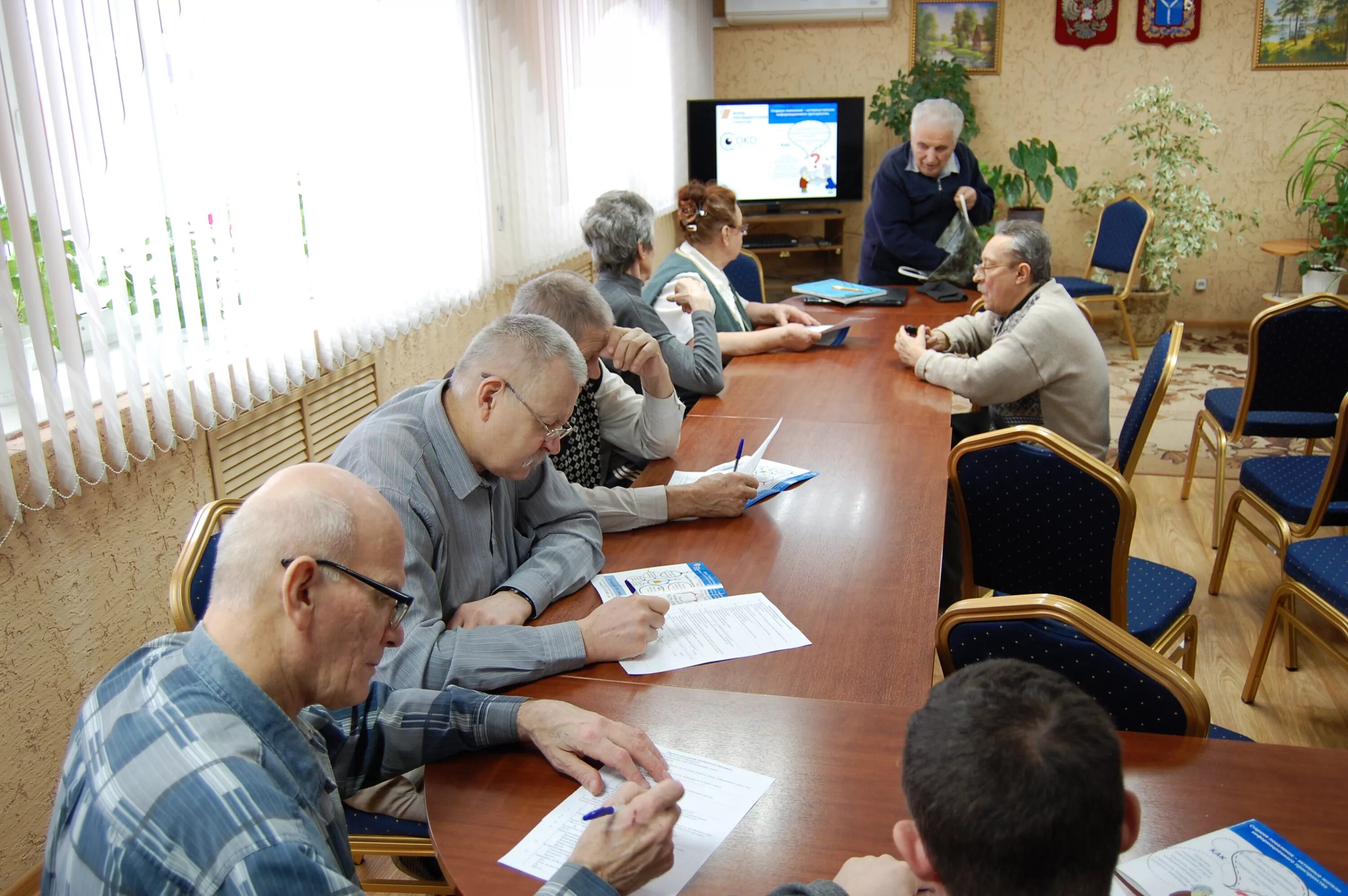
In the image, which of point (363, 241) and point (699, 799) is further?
point (363, 241)

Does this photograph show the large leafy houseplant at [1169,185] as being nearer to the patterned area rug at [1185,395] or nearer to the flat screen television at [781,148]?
the patterned area rug at [1185,395]

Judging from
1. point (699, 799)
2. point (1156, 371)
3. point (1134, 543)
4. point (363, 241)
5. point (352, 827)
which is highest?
point (363, 241)

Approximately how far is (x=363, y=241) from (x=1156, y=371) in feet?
8.07

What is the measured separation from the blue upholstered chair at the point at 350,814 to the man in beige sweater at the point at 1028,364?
5.77 ft

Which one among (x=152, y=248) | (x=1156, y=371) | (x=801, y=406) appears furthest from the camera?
(x=801, y=406)

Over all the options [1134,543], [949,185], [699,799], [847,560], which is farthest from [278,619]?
[949,185]

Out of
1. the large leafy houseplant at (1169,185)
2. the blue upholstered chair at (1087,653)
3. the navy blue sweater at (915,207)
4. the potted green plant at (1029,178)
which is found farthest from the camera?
the potted green plant at (1029,178)

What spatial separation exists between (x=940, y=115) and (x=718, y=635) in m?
3.70

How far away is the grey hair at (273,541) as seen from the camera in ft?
3.46

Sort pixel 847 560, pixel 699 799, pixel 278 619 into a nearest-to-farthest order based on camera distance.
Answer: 1. pixel 278 619
2. pixel 699 799
3. pixel 847 560

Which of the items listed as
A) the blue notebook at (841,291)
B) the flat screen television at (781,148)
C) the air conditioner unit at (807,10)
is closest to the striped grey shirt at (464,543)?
the blue notebook at (841,291)

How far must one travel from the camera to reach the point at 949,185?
192 inches

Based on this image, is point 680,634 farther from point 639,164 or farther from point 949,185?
point 639,164

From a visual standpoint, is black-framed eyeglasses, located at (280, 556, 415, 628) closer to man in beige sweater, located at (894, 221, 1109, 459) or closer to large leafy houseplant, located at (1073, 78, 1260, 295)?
man in beige sweater, located at (894, 221, 1109, 459)
